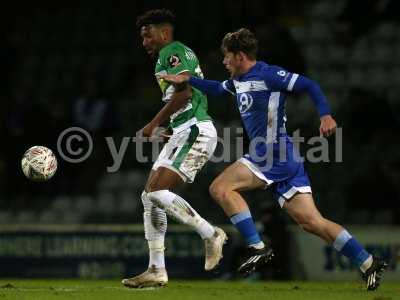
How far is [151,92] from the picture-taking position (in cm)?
1786

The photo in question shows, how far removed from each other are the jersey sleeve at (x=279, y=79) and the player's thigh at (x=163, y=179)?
3.70ft

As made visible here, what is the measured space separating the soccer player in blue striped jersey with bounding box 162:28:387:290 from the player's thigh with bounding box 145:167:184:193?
0.38m

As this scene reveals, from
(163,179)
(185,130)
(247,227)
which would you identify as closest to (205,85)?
(185,130)

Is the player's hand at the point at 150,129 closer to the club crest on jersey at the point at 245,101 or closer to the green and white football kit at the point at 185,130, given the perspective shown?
the green and white football kit at the point at 185,130

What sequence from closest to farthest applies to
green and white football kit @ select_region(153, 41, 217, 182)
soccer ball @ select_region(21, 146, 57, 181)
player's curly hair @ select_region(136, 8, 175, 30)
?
green and white football kit @ select_region(153, 41, 217, 182)
player's curly hair @ select_region(136, 8, 175, 30)
soccer ball @ select_region(21, 146, 57, 181)

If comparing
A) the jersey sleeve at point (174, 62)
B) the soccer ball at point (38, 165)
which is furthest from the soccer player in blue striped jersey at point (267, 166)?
the soccer ball at point (38, 165)

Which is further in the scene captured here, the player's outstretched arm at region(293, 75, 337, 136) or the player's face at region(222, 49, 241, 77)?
the player's face at region(222, 49, 241, 77)

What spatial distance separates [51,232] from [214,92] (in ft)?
18.4

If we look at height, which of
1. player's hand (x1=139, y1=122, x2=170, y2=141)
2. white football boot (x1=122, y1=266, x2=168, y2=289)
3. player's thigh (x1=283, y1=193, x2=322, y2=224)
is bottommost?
white football boot (x1=122, y1=266, x2=168, y2=289)

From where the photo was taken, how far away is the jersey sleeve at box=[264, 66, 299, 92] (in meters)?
8.87

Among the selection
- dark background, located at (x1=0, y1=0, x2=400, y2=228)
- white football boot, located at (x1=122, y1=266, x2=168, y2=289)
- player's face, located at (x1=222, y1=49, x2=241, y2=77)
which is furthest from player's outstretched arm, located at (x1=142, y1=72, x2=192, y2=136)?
dark background, located at (x1=0, y1=0, x2=400, y2=228)

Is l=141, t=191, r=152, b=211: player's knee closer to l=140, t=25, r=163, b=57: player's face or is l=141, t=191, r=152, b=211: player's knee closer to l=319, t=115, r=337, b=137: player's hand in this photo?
l=140, t=25, r=163, b=57: player's face

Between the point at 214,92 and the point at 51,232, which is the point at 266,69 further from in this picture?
the point at 51,232

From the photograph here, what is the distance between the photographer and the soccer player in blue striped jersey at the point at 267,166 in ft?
29.1
